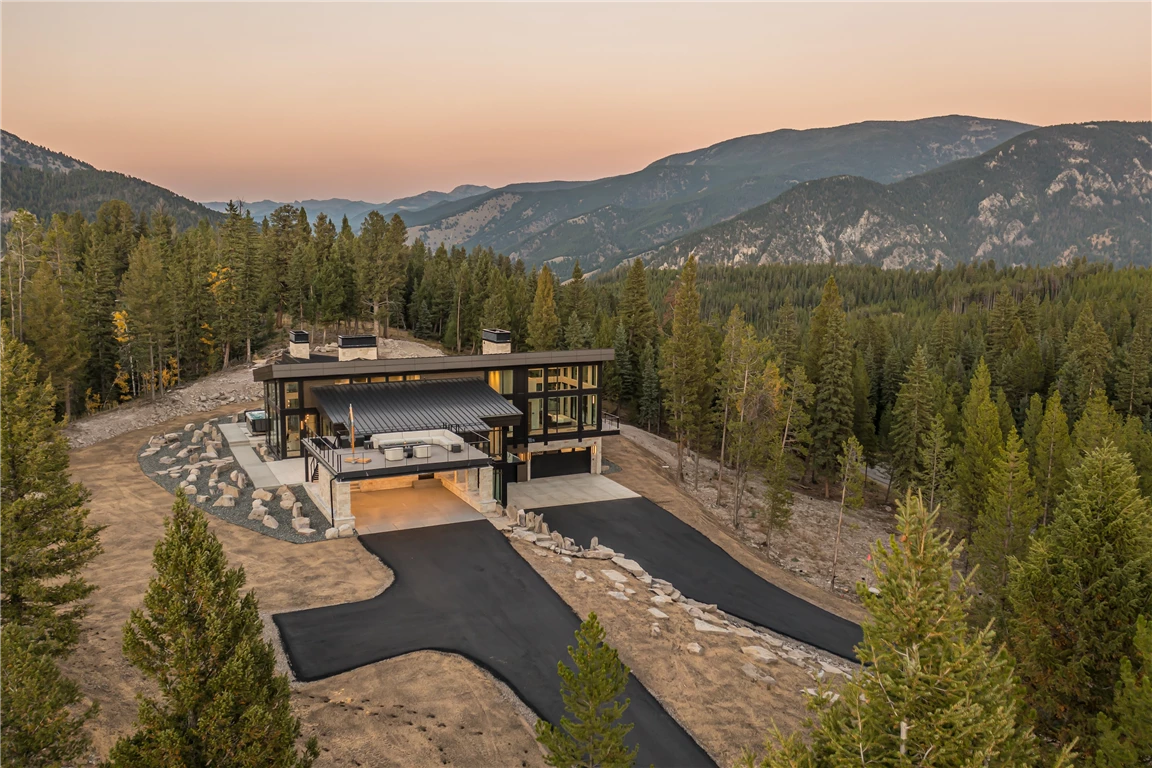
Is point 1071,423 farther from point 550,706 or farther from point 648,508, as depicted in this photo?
point 550,706

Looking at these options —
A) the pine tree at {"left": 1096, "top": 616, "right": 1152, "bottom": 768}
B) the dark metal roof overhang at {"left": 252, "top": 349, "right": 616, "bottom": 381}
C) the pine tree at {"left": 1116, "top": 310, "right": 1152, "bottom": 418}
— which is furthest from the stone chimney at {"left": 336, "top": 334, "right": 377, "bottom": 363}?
the pine tree at {"left": 1116, "top": 310, "right": 1152, "bottom": 418}

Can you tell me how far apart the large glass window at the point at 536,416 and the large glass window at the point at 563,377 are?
1115mm

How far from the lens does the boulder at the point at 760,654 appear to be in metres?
21.3

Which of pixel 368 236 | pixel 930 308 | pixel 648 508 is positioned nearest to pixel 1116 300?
pixel 930 308

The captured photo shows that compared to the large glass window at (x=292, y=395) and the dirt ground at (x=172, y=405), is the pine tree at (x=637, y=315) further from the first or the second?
the large glass window at (x=292, y=395)

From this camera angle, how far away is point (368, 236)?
9600 cm

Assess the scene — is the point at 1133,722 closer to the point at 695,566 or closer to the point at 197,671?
the point at 197,671

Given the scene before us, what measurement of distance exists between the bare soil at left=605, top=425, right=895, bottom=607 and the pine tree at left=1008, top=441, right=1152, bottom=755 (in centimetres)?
1409

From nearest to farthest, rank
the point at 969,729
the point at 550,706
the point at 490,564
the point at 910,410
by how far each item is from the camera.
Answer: the point at 969,729
the point at 550,706
the point at 490,564
the point at 910,410

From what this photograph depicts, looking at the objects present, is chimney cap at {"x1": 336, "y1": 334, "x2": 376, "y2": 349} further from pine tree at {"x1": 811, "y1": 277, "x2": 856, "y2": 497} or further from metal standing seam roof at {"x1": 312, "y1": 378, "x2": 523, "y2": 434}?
pine tree at {"x1": 811, "y1": 277, "x2": 856, "y2": 497}

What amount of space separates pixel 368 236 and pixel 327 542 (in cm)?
7554

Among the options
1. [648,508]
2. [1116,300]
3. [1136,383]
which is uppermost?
[1116,300]

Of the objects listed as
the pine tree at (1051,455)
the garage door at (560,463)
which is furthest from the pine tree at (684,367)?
the pine tree at (1051,455)

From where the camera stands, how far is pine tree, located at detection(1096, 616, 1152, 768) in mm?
12945
